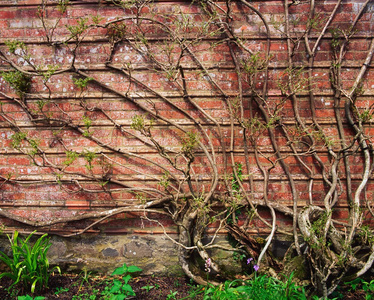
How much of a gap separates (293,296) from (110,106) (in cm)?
220

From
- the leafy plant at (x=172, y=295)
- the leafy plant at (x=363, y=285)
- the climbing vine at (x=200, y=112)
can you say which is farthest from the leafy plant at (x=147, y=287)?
the leafy plant at (x=363, y=285)

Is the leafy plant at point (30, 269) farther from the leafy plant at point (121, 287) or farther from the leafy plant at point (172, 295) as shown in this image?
the leafy plant at point (172, 295)

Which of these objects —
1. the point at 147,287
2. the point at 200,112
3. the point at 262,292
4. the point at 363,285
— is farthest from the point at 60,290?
the point at 363,285

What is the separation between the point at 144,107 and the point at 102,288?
1.63 meters

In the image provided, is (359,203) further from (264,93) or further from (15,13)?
(15,13)

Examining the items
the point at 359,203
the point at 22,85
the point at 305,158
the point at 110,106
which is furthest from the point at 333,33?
the point at 22,85

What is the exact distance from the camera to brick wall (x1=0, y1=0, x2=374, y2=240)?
2756mm

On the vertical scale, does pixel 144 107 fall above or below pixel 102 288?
above

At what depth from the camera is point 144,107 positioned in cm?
280

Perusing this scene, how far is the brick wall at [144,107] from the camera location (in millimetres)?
2756

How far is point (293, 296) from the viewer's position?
2.24 meters

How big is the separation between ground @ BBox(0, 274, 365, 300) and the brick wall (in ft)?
1.43

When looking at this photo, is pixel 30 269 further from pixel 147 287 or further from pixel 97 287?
pixel 147 287

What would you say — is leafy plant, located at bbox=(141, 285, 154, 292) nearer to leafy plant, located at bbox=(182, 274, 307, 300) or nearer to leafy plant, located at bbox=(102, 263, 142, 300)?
leafy plant, located at bbox=(102, 263, 142, 300)
